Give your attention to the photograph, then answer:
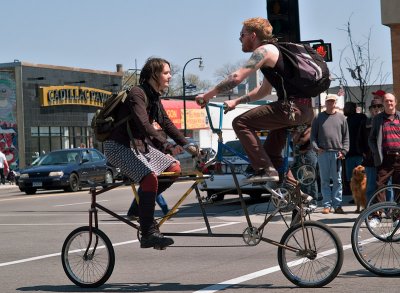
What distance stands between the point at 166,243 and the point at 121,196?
17.5 meters

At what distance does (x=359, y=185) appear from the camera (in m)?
15.5

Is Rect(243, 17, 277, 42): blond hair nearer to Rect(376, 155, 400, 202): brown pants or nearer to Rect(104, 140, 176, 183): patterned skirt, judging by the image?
Rect(104, 140, 176, 183): patterned skirt

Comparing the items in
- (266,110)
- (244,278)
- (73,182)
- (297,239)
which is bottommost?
(244,278)

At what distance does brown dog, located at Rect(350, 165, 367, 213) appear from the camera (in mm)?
15445

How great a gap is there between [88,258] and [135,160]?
1074 mm

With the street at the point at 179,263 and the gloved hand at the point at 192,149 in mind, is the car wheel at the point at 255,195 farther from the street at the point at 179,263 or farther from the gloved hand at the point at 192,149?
the gloved hand at the point at 192,149

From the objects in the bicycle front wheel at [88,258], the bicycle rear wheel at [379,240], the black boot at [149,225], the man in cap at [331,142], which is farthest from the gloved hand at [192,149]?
the man in cap at [331,142]

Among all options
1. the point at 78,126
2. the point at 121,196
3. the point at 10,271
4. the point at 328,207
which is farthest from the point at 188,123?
the point at 10,271

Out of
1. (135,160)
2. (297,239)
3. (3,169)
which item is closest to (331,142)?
(297,239)

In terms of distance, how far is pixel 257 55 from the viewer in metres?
7.59

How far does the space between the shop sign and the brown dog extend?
156 feet

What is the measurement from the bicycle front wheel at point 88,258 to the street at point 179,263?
0.10 meters

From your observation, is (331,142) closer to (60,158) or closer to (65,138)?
(60,158)

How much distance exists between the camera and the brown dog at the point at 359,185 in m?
15.4
